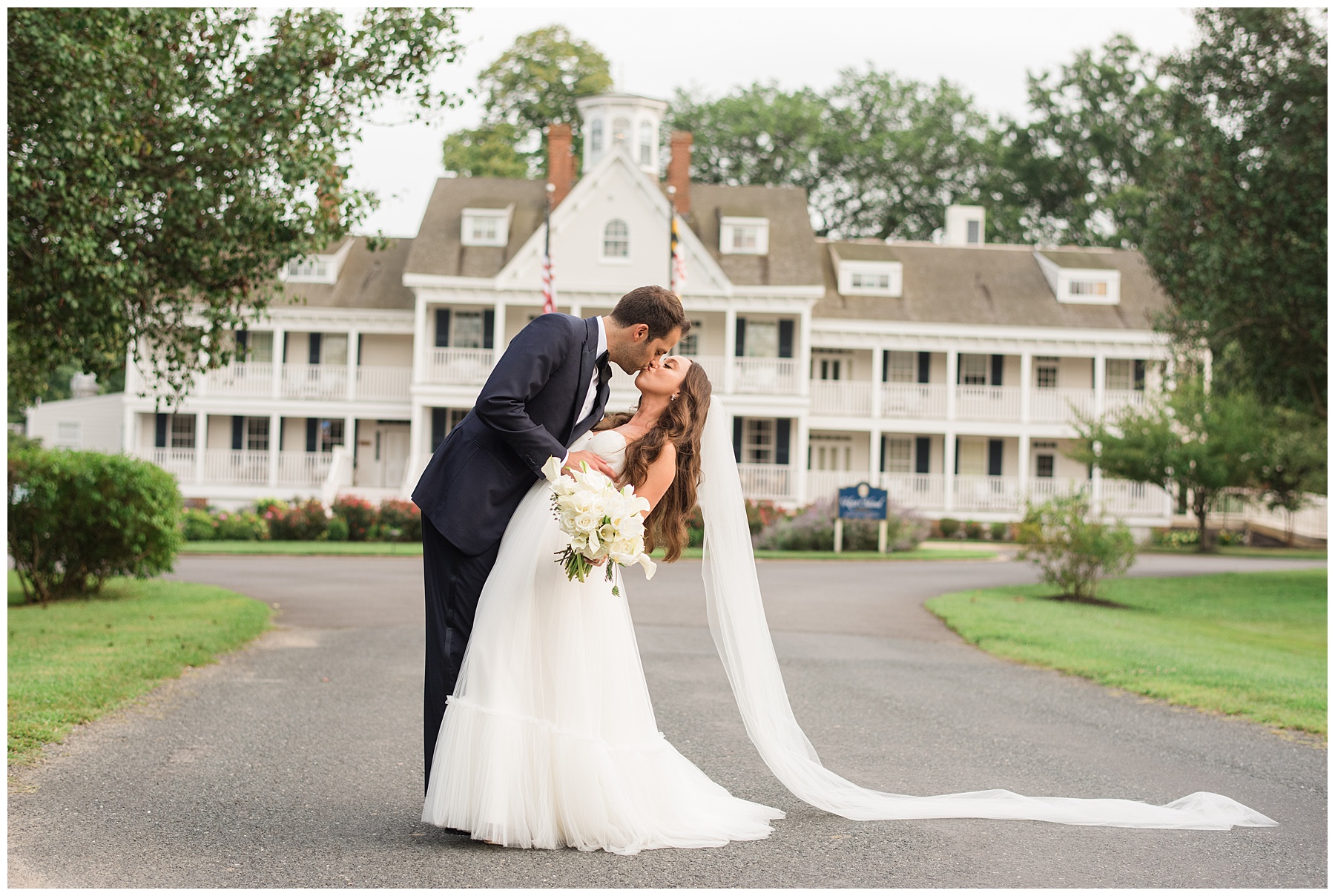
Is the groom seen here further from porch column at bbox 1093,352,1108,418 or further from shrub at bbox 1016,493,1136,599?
porch column at bbox 1093,352,1108,418

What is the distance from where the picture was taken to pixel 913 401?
35.9 m

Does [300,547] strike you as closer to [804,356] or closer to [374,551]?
[374,551]

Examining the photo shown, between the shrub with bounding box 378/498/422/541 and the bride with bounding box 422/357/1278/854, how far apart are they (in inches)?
910

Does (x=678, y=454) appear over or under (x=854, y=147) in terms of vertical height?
under

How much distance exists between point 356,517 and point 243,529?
235cm

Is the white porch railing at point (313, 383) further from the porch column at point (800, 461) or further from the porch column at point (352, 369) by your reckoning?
the porch column at point (800, 461)

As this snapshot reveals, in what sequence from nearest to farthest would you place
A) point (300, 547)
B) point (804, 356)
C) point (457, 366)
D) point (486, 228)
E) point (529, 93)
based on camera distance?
point (300, 547) < point (457, 366) < point (804, 356) < point (486, 228) < point (529, 93)

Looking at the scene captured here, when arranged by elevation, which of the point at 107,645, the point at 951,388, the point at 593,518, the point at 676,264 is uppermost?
the point at 676,264

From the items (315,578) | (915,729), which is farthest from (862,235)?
(915,729)

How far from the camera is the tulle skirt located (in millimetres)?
4645

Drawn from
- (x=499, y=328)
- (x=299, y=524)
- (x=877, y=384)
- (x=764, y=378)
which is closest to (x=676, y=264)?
(x=764, y=378)

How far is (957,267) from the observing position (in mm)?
38750

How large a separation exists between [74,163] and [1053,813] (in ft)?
24.8

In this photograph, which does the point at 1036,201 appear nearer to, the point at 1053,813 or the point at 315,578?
the point at 315,578
